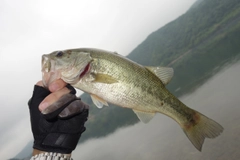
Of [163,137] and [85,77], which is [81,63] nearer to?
[85,77]

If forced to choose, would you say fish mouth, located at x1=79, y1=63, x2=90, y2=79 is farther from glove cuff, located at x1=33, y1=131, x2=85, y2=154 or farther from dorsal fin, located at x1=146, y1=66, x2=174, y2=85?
dorsal fin, located at x1=146, y1=66, x2=174, y2=85

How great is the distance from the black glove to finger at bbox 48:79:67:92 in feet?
0.52

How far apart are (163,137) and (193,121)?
2771 cm

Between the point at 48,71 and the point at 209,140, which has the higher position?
the point at 48,71

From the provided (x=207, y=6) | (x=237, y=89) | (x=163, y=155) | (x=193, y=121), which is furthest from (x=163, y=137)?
(x=207, y=6)

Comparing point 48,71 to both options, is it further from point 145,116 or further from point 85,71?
point 145,116

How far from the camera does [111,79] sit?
13.7 feet

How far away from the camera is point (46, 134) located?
13.0 ft

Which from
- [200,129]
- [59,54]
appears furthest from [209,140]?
[59,54]

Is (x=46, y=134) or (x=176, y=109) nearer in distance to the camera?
(x=46, y=134)

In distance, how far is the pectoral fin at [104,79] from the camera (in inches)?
163

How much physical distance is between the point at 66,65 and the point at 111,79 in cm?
93

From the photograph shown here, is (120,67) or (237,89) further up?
(120,67)

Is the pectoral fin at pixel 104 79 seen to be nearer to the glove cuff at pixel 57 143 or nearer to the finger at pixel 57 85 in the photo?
the finger at pixel 57 85
